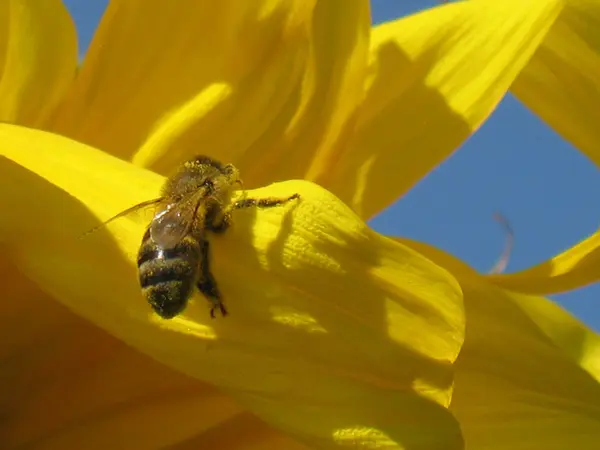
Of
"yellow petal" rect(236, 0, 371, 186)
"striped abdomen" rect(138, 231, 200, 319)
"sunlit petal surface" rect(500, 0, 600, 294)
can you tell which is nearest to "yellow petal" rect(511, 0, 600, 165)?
"sunlit petal surface" rect(500, 0, 600, 294)

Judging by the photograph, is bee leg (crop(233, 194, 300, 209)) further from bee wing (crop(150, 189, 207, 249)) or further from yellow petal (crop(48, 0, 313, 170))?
yellow petal (crop(48, 0, 313, 170))

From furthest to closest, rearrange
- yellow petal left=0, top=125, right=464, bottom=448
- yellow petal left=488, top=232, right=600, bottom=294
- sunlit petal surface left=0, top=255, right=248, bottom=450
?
1. yellow petal left=488, top=232, right=600, bottom=294
2. sunlit petal surface left=0, top=255, right=248, bottom=450
3. yellow petal left=0, top=125, right=464, bottom=448

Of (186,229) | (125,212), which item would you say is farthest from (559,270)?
(125,212)

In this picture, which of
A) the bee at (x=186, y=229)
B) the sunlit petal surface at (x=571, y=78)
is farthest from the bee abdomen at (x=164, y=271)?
the sunlit petal surface at (x=571, y=78)

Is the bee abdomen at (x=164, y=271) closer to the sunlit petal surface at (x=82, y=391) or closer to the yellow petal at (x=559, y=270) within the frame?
the sunlit petal surface at (x=82, y=391)

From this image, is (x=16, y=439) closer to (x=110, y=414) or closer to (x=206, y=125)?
(x=110, y=414)

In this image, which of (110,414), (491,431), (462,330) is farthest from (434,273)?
(110,414)
